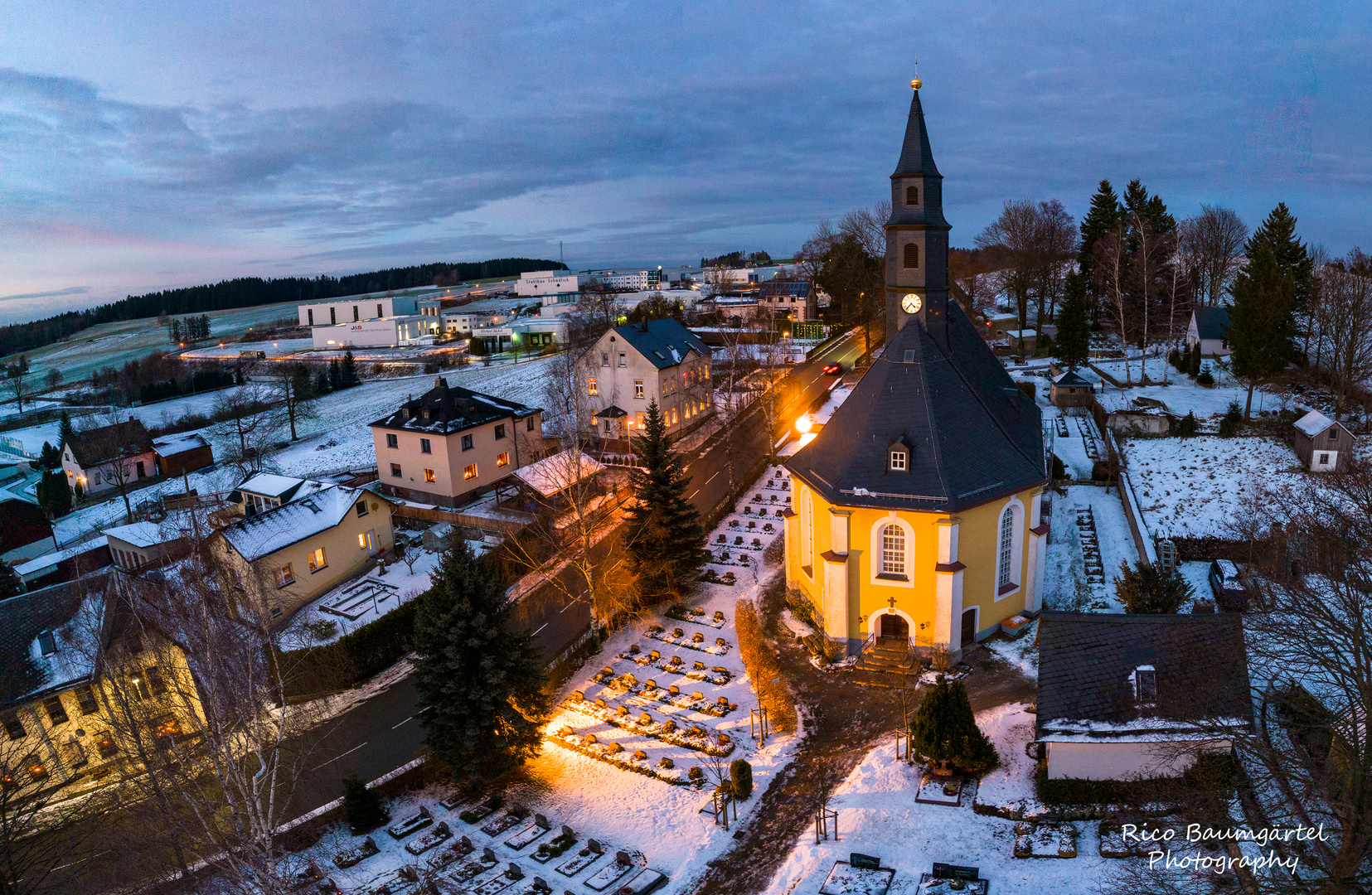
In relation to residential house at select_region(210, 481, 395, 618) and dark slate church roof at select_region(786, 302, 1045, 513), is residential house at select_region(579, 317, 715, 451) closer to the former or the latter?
residential house at select_region(210, 481, 395, 618)

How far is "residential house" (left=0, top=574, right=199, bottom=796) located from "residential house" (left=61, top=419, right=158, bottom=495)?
3642 cm

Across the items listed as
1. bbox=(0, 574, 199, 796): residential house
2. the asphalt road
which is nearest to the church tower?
the asphalt road

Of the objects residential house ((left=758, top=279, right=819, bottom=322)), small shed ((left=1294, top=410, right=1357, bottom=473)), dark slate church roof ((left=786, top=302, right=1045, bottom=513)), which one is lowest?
small shed ((left=1294, top=410, right=1357, bottom=473))

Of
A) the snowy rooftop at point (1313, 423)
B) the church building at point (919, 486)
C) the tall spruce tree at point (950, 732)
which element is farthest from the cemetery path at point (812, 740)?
the snowy rooftop at point (1313, 423)

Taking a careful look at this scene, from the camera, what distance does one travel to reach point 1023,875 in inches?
648

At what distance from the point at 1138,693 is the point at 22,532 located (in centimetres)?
5411

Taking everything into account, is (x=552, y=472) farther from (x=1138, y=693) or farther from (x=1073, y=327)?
(x=1073, y=327)

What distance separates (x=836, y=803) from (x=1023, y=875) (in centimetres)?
474

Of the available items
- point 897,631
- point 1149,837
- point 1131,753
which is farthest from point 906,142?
point 1149,837

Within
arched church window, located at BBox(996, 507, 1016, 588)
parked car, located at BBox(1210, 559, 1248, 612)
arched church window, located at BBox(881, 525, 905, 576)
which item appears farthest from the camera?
arched church window, located at BBox(996, 507, 1016, 588)

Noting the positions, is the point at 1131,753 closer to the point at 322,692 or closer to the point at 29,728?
the point at 322,692

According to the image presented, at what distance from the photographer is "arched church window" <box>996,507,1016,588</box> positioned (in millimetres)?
26797

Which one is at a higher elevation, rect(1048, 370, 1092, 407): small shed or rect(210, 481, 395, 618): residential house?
rect(1048, 370, 1092, 407): small shed

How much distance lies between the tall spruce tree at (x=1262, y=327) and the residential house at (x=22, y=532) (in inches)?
2691
